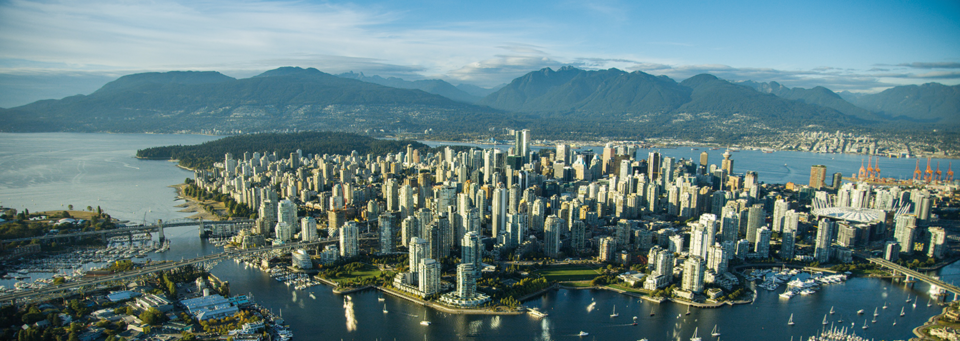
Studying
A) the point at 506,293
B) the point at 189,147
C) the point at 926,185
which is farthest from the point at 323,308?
the point at 189,147

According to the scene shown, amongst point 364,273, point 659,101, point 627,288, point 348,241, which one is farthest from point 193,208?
point 659,101

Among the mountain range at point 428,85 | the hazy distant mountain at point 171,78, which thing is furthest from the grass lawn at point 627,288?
the mountain range at point 428,85

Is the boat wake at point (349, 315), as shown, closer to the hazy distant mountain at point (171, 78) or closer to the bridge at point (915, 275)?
the bridge at point (915, 275)

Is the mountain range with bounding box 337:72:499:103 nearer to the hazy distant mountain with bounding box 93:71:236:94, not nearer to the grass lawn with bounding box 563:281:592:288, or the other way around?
the hazy distant mountain with bounding box 93:71:236:94

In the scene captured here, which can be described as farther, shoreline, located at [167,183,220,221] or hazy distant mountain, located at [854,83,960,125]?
hazy distant mountain, located at [854,83,960,125]

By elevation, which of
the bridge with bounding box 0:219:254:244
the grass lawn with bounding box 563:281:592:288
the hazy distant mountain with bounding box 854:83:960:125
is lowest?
the grass lawn with bounding box 563:281:592:288

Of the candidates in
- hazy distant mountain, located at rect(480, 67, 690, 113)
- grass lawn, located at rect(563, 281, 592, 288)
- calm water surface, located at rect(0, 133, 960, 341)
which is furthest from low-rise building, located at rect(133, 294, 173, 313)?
hazy distant mountain, located at rect(480, 67, 690, 113)

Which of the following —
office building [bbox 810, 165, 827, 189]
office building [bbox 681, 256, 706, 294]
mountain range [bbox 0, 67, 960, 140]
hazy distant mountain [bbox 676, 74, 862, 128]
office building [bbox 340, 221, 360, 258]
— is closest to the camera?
office building [bbox 681, 256, 706, 294]

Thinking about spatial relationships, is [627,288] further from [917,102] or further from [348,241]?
[917,102]

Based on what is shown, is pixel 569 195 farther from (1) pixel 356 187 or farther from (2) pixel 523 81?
(2) pixel 523 81
